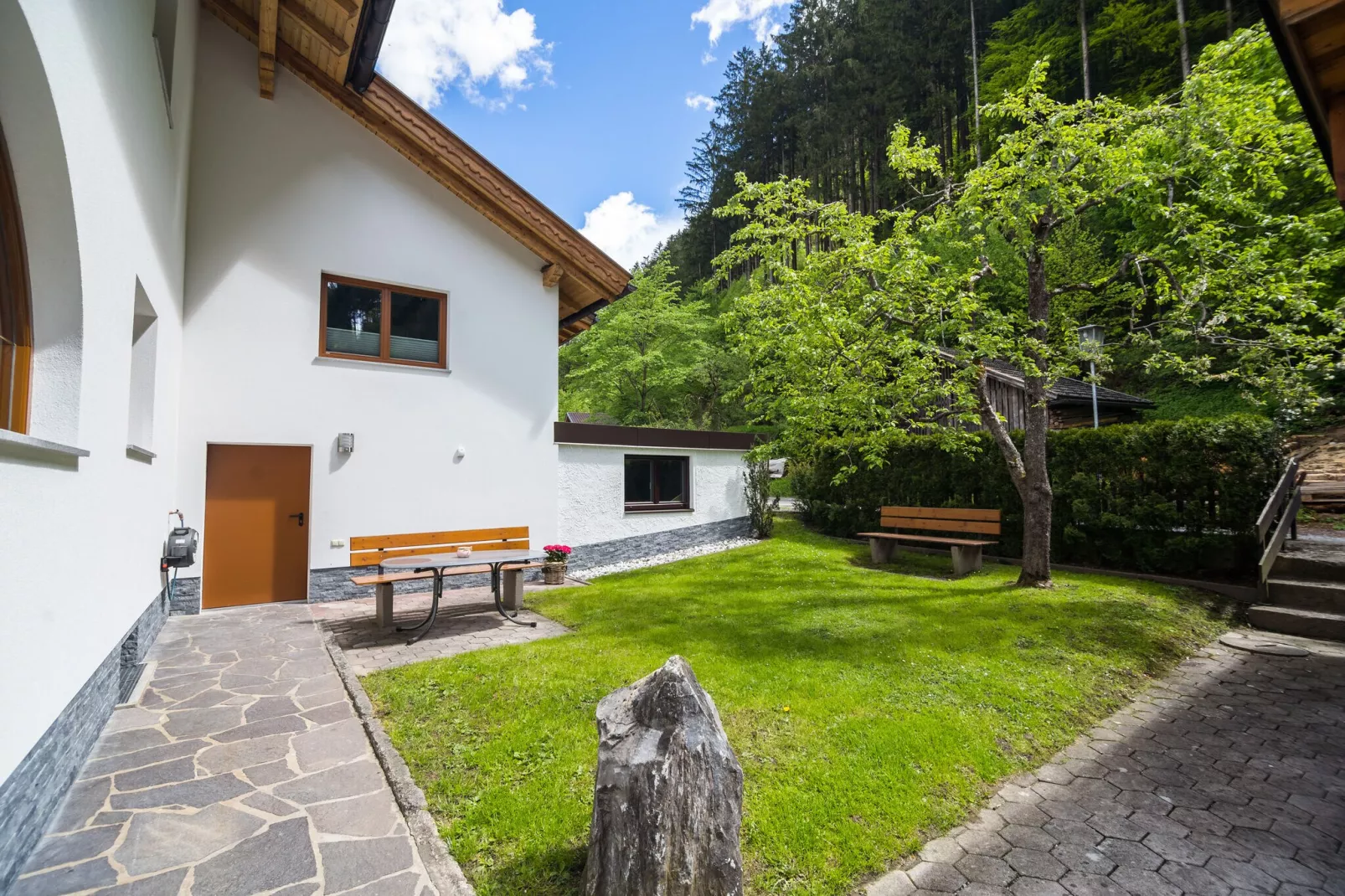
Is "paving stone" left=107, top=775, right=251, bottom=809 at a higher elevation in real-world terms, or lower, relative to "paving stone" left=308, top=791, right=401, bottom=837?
higher

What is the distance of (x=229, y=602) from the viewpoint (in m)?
7.52

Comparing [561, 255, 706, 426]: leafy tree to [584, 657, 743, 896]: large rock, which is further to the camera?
[561, 255, 706, 426]: leafy tree

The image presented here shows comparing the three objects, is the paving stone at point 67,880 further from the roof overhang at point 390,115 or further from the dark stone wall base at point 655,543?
the roof overhang at point 390,115

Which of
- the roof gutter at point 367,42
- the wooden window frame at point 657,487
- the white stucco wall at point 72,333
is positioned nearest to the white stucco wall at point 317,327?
the roof gutter at point 367,42

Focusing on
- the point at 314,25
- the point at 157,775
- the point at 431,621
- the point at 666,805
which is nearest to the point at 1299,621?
the point at 666,805

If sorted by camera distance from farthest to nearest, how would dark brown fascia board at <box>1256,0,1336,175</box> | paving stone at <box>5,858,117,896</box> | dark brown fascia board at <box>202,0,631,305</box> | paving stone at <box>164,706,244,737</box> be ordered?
dark brown fascia board at <box>202,0,631,305</box> < paving stone at <box>164,706,244,737</box> < paving stone at <box>5,858,117,896</box> < dark brown fascia board at <box>1256,0,1336,175</box>

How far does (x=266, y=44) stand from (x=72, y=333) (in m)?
6.77

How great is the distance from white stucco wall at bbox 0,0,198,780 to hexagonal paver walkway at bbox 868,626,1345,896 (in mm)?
3766

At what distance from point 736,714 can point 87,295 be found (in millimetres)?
4537

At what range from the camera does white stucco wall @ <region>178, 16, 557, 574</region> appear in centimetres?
744

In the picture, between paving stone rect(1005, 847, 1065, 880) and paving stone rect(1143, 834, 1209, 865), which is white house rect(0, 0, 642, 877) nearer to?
paving stone rect(1005, 847, 1065, 880)

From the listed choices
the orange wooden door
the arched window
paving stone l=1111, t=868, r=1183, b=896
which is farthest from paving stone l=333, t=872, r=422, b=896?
the orange wooden door

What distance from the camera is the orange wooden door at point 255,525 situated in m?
7.43

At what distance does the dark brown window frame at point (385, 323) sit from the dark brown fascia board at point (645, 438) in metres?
2.27
